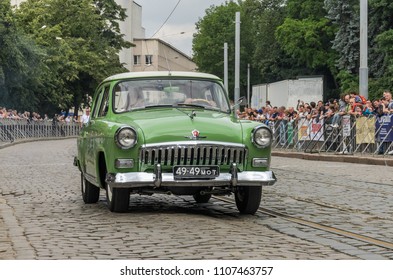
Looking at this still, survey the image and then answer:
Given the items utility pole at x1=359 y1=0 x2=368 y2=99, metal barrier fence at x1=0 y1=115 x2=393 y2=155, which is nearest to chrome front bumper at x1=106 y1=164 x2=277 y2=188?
metal barrier fence at x1=0 y1=115 x2=393 y2=155

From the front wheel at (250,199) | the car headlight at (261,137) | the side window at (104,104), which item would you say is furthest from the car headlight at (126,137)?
the side window at (104,104)

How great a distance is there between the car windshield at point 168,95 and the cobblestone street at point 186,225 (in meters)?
1.28

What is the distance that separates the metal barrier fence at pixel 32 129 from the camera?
176ft

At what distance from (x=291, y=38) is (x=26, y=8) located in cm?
2261

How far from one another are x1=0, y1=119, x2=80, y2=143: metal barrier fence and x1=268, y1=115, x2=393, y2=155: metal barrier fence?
22.3 meters

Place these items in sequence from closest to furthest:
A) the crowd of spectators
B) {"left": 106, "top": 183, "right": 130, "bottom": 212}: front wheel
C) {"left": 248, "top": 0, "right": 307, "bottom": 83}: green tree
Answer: {"left": 106, "top": 183, "right": 130, "bottom": 212}: front wheel, the crowd of spectators, {"left": 248, "top": 0, "right": 307, "bottom": 83}: green tree

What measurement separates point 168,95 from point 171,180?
5.64ft

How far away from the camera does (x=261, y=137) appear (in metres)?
10.7

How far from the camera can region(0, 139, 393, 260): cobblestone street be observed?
306 inches

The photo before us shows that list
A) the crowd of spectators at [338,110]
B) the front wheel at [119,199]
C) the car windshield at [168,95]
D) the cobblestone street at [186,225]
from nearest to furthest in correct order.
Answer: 1. the cobblestone street at [186,225]
2. the front wheel at [119,199]
3. the car windshield at [168,95]
4. the crowd of spectators at [338,110]

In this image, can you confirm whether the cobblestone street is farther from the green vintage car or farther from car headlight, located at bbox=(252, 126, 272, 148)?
car headlight, located at bbox=(252, 126, 272, 148)

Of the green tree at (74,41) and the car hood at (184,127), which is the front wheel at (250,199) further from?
the green tree at (74,41)
